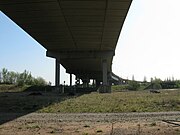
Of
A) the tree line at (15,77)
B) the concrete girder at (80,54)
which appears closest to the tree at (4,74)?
the tree line at (15,77)

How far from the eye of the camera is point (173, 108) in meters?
25.3

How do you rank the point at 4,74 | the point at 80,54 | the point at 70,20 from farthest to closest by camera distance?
1. the point at 4,74
2. the point at 80,54
3. the point at 70,20

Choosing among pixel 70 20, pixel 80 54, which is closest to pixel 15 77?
pixel 80 54

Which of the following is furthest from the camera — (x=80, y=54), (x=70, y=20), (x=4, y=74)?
(x=4, y=74)

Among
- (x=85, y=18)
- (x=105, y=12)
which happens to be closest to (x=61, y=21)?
(x=85, y=18)

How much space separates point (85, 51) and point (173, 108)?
44.6 m

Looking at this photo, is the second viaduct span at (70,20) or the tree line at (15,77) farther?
the tree line at (15,77)

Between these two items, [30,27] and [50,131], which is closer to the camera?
[50,131]

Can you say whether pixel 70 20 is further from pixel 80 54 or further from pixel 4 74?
pixel 4 74

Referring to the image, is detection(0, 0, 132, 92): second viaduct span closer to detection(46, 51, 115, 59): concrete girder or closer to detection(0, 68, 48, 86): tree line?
detection(46, 51, 115, 59): concrete girder

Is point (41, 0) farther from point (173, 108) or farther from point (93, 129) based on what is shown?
point (93, 129)

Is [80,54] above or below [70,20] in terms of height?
below

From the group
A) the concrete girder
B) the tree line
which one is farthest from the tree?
the concrete girder

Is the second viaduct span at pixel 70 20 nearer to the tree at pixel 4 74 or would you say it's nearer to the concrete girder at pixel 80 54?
the concrete girder at pixel 80 54
